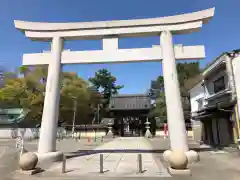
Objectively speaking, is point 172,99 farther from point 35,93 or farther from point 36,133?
point 36,133

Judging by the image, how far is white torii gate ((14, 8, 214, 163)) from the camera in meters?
11.5

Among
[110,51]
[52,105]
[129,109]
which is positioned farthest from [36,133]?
[110,51]

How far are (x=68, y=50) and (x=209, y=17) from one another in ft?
28.9

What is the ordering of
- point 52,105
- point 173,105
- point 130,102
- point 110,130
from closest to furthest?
point 173,105, point 52,105, point 110,130, point 130,102

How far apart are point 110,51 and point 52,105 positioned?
4.75m

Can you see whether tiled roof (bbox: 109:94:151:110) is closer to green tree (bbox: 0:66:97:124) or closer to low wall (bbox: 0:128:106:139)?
low wall (bbox: 0:128:106:139)

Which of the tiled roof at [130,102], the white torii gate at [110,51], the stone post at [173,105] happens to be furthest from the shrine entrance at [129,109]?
the stone post at [173,105]

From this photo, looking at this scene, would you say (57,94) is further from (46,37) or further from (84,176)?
(84,176)

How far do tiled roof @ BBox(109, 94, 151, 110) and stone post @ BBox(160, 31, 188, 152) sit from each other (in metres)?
32.6

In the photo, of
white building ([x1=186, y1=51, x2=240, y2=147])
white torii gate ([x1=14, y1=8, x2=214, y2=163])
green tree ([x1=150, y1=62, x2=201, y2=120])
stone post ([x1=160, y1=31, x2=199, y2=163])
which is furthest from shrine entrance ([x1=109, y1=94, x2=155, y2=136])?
stone post ([x1=160, y1=31, x2=199, y2=163])

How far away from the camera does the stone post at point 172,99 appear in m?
10.9

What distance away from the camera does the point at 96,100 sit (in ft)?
174

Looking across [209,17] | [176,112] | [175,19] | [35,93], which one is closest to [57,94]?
[176,112]

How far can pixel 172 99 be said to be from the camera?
37.1 feet
